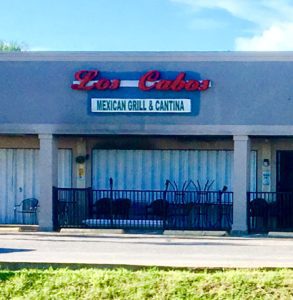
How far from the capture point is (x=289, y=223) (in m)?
26.3

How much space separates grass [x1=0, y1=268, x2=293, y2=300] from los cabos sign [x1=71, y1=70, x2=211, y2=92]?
519 inches

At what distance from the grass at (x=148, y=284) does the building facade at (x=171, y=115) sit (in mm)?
12584

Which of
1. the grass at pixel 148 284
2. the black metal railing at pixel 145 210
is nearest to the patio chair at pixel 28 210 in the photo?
the black metal railing at pixel 145 210

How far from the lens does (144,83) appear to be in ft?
86.2

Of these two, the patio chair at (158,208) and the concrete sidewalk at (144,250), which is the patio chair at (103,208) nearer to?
the patio chair at (158,208)

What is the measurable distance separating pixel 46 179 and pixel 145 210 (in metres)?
3.01

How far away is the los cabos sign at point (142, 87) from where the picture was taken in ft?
85.7

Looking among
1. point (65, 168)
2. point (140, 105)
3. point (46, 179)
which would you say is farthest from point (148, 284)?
point (65, 168)

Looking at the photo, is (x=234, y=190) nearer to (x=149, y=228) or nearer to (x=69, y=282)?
(x=149, y=228)

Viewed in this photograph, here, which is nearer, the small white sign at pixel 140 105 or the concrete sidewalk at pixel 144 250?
the concrete sidewalk at pixel 144 250

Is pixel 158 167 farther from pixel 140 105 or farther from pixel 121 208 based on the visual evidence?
pixel 140 105

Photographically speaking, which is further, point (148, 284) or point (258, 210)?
point (258, 210)

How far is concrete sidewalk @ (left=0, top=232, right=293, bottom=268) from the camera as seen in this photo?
1449 centimetres

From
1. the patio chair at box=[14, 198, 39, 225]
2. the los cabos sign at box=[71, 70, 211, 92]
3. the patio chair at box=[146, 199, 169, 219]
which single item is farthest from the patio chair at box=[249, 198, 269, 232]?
the patio chair at box=[14, 198, 39, 225]
